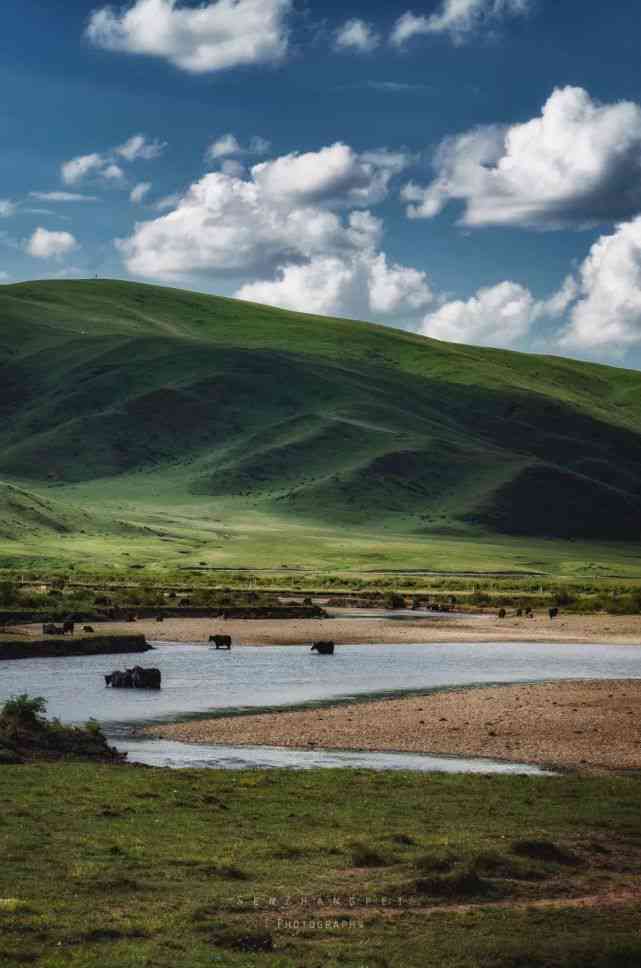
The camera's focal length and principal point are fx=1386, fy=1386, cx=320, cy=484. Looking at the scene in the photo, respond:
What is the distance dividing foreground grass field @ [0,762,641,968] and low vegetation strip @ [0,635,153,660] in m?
33.2

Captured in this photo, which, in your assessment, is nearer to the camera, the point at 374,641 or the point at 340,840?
the point at 340,840

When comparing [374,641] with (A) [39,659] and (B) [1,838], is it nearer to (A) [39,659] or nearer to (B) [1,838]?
(A) [39,659]

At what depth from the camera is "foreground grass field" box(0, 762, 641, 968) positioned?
55.8 ft

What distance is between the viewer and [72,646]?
65.1m

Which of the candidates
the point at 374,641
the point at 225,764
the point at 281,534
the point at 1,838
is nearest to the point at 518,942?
the point at 1,838

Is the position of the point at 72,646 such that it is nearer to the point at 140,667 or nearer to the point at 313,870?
the point at 140,667

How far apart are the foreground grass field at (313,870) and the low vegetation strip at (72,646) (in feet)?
109

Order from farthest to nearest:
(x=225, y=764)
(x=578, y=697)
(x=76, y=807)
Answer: (x=578, y=697), (x=225, y=764), (x=76, y=807)

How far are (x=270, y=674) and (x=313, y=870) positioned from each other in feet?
122

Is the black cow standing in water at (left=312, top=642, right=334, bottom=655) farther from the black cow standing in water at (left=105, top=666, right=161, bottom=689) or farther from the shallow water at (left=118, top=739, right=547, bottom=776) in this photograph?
the shallow water at (left=118, top=739, right=547, bottom=776)

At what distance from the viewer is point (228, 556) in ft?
529

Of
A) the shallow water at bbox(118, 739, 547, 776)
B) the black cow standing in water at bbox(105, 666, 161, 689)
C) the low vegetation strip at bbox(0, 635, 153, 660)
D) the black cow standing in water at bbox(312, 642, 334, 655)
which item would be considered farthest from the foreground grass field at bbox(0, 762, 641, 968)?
the black cow standing in water at bbox(312, 642, 334, 655)

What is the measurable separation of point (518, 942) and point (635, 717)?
90.6 ft

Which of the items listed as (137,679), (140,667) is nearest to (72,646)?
(140,667)
